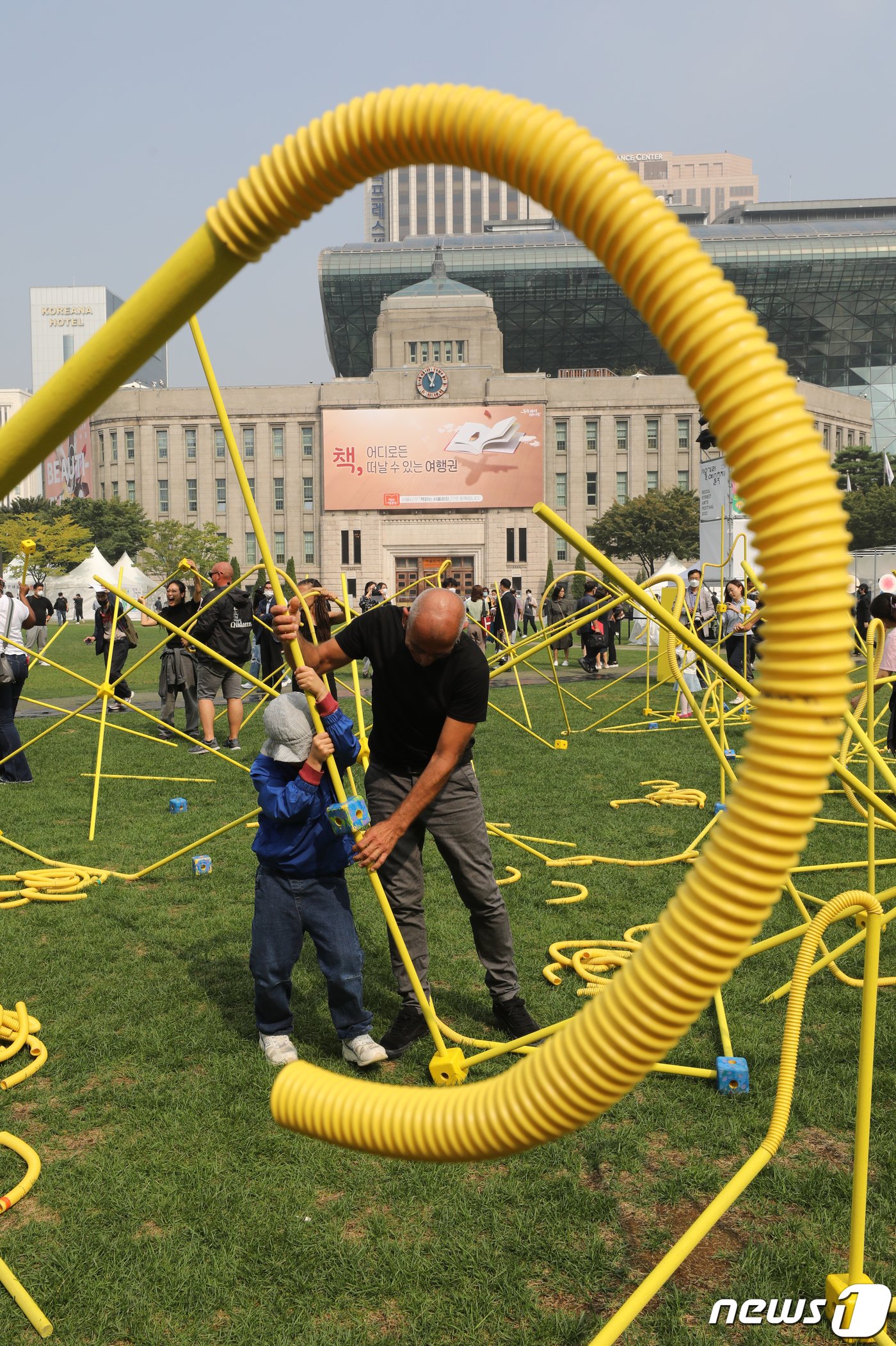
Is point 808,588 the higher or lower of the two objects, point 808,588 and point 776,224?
the lower

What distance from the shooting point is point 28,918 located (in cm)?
736

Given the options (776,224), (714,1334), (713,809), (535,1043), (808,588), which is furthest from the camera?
(776,224)

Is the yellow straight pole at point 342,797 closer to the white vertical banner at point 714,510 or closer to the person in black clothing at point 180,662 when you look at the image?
the person in black clothing at point 180,662

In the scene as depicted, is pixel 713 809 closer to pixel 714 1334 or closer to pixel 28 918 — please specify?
pixel 28 918

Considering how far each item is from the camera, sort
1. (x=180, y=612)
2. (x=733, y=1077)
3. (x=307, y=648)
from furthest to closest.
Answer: (x=180, y=612), (x=307, y=648), (x=733, y=1077)

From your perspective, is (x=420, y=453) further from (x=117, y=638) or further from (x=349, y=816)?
(x=349, y=816)

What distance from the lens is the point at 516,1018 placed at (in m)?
5.25

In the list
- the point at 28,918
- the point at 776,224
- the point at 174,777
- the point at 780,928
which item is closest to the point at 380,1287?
the point at 780,928

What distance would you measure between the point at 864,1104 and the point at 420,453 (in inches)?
3405

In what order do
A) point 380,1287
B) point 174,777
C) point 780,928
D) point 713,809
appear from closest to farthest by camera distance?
1. point 380,1287
2. point 780,928
3. point 713,809
4. point 174,777

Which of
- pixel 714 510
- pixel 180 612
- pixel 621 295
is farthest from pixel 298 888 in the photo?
pixel 621 295

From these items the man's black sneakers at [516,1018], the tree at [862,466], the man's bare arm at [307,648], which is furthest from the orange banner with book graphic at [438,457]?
the man's black sneakers at [516,1018]

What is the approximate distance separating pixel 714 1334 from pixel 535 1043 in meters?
2.03

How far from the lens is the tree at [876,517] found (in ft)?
223
